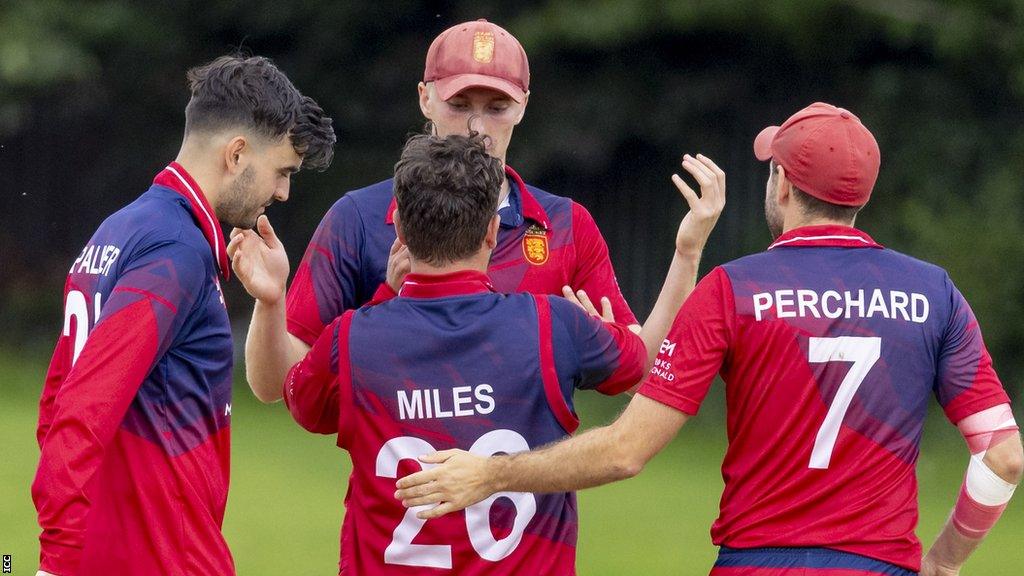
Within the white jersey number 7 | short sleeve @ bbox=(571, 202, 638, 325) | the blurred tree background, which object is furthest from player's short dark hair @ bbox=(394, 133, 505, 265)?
the blurred tree background

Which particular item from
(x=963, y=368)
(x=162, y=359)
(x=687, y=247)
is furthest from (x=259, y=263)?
(x=963, y=368)

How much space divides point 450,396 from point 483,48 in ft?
4.09

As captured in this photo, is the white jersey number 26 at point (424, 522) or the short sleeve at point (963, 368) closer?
the white jersey number 26 at point (424, 522)

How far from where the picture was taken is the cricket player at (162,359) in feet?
11.3

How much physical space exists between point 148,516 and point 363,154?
38.9ft

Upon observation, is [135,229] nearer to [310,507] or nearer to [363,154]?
[310,507]

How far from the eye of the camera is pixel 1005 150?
41.2 ft

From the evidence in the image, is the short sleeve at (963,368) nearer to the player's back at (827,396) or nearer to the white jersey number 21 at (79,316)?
the player's back at (827,396)

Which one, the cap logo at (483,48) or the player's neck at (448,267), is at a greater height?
the cap logo at (483,48)

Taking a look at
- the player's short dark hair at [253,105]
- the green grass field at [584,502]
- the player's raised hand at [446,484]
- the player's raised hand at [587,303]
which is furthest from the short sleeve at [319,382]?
the green grass field at [584,502]

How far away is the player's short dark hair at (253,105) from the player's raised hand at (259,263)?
286 mm

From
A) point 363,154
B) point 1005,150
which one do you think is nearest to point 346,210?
point 1005,150

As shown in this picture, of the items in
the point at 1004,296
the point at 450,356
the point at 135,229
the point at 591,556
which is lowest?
the point at 591,556

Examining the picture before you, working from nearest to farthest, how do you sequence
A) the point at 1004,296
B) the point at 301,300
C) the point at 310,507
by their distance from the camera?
the point at 301,300
the point at 310,507
the point at 1004,296
